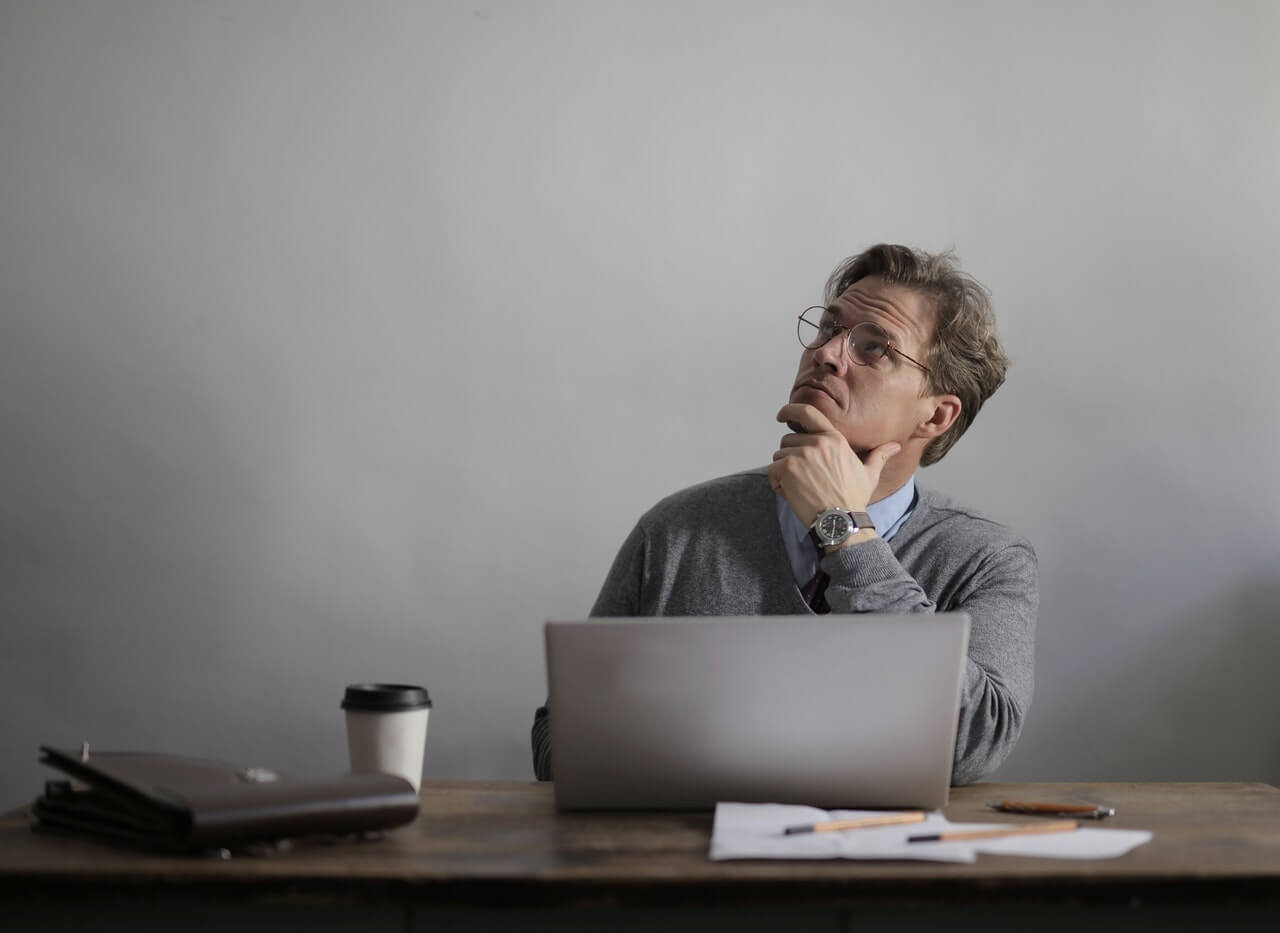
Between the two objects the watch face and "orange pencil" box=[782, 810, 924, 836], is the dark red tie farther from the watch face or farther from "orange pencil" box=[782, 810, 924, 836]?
"orange pencil" box=[782, 810, 924, 836]

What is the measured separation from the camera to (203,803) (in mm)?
907

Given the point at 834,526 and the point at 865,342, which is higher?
the point at 865,342

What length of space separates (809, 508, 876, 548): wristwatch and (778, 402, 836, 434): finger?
172mm

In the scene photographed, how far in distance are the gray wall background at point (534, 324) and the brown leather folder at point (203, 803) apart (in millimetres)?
1169

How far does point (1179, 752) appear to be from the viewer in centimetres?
222

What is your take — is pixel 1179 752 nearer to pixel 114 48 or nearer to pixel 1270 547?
pixel 1270 547

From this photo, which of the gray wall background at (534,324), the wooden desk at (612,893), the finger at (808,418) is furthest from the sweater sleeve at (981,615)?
the gray wall background at (534,324)

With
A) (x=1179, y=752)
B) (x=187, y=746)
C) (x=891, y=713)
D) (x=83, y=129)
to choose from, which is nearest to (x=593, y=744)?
(x=891, y=713)

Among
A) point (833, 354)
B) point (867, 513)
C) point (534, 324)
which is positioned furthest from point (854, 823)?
point (534, 324)

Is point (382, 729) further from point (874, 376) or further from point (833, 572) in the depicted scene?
point (874, 376)

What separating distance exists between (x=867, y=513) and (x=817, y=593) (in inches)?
5.2

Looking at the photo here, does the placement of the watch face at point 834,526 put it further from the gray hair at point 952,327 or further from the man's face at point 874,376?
the gray hair at point 952,327

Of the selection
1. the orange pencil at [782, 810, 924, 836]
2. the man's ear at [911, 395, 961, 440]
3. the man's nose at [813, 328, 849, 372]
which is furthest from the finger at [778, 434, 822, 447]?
the orange pencil at [782, 810, 924, 836]

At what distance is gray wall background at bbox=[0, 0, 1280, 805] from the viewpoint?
86.2 inches
